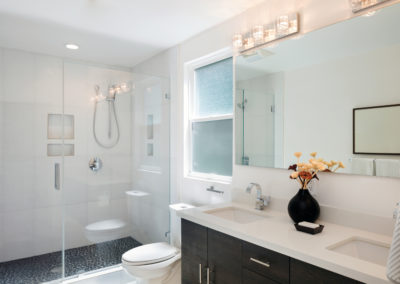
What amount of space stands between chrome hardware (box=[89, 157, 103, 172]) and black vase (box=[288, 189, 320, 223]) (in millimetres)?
1813

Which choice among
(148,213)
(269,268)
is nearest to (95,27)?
(148,213)

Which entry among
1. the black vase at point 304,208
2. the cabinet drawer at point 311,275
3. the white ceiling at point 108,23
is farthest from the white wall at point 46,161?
the cabinet drawer at point 311,275

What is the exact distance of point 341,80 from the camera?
5.35ft

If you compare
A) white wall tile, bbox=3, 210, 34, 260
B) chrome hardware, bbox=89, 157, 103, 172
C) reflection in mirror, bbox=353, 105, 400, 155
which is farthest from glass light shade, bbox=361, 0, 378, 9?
white wall tile, bbox=3, 210, 34, 260

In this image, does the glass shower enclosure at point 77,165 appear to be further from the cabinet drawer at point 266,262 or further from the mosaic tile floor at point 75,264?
the cabinet drawer at point 266,262

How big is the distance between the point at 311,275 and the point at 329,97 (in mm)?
1019

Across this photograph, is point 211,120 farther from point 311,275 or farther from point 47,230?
point 47,230

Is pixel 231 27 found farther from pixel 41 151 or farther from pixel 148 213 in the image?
pixel 41 151

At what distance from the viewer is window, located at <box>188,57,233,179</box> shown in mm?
2518

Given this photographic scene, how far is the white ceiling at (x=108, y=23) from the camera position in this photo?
2.12m

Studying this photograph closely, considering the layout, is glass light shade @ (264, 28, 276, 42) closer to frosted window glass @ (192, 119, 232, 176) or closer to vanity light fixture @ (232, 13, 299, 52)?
vanity light fixture @ (232, 13, 299, 52)

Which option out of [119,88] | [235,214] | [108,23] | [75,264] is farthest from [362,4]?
[75,264]

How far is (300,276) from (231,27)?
1.90 m

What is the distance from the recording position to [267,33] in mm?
2025
